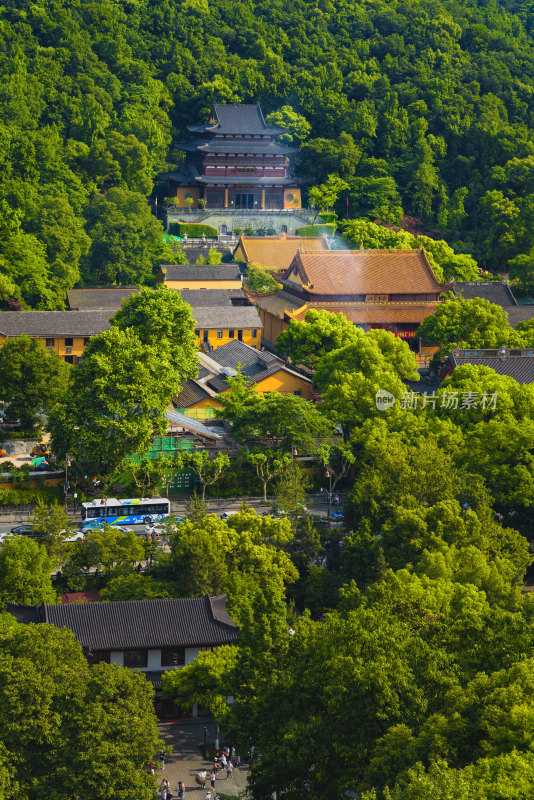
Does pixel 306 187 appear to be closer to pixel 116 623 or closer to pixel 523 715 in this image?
pixel 116 623

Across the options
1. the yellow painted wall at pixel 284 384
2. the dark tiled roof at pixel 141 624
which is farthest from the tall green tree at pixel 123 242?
the dark tiled roof at pixel 141 624

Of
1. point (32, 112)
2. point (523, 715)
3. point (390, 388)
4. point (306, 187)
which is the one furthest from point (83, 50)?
point (523, 715)

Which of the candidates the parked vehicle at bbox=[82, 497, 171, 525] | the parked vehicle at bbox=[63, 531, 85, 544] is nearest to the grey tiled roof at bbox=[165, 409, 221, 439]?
the parked vehicle at bbox=[82, 497, 171, 525]

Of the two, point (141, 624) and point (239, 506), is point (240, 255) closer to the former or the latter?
point (239, 506)

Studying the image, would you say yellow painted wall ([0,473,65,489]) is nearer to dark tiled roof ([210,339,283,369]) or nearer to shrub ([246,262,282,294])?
dark tiled roof ([210,339,283,369])

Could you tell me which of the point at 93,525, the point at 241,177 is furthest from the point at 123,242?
the point at 93,525

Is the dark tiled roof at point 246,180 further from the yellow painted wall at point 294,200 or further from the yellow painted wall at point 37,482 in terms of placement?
the yellow painted wall at point 37,482
